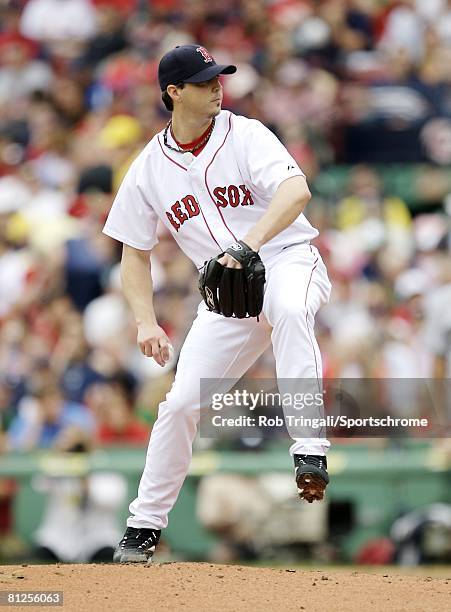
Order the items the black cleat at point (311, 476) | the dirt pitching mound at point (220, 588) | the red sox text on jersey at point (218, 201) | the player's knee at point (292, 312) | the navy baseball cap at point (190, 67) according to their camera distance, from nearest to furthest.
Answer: the dirt pitching mound at point (220, 588), the black cleat at point (311, 476), the player's knee at point (292, 312), the navy baseball cap at point (190, 67), the red sox text on jersey at point (218, 201)

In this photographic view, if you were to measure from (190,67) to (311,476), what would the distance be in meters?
1.79

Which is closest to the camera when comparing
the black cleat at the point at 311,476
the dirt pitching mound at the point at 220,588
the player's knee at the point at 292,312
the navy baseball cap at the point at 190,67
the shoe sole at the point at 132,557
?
the dirt pitching mound at the point at 220,588

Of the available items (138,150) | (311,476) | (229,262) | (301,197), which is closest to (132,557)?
(311,476)

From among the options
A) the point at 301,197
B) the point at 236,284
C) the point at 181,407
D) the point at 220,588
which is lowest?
the point at 220,588

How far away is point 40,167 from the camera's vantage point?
12.0 meters

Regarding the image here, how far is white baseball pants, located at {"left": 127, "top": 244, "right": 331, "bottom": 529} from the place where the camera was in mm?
5363

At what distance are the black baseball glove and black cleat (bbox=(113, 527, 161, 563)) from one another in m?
1.13

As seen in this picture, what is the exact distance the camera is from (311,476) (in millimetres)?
5113

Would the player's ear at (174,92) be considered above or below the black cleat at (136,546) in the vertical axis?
above

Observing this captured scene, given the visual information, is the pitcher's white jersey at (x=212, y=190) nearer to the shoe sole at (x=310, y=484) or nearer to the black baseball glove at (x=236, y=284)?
the black baseball glove at (x=236, y=284)

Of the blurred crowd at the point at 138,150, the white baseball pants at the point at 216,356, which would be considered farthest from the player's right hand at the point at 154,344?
the blurred crowd at the point at 138,150

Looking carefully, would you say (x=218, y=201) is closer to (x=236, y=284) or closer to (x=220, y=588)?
(x=236, y=284)

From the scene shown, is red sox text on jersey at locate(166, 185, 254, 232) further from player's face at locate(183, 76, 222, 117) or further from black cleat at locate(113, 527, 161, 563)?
black cleat at locate(113, 527, 161, 563)

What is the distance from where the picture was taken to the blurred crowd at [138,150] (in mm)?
9344
